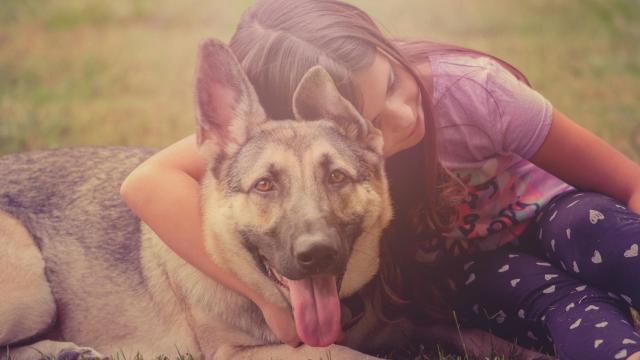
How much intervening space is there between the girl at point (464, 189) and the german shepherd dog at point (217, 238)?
137 millimetres

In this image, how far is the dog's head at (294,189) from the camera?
9.27 feet

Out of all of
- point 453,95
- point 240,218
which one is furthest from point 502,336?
point 240,218

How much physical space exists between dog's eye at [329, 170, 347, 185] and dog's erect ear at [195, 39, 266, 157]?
1.20 feet

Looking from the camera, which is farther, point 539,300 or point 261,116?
point 539,300

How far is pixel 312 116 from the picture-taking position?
10.1 feet

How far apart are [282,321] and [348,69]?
97 cm

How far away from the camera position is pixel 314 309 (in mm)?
2898

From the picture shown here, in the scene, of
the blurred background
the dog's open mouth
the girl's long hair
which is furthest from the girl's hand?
the blurred background

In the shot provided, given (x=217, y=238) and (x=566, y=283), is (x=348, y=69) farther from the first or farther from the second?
(x=566, y=283)

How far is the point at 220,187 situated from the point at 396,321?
1010 mm

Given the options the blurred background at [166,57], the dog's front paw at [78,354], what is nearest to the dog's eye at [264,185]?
the dog's front paw at [78,354]

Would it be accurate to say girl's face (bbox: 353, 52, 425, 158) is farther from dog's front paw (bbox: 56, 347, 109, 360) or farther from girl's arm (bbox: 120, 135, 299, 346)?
dog's front paw (bbox: 56, 347, 109, 360)

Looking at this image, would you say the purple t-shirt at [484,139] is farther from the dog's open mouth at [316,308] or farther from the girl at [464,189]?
the dog's open mouth at [316,308]

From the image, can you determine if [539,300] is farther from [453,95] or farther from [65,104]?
[65,104]
